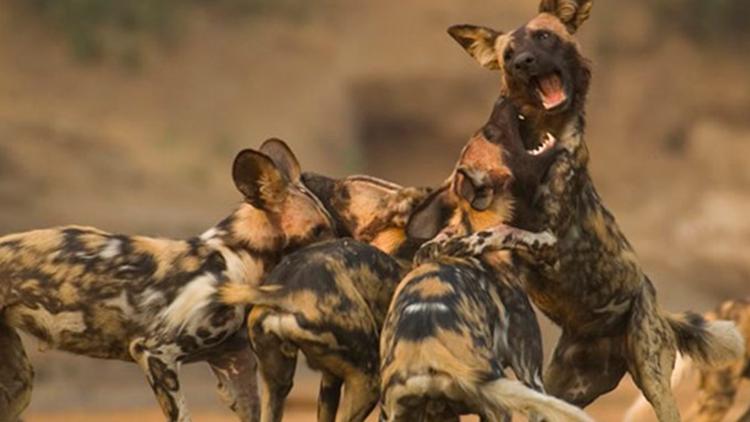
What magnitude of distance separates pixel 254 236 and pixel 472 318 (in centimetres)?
158

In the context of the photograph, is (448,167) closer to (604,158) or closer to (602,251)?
(604,158)

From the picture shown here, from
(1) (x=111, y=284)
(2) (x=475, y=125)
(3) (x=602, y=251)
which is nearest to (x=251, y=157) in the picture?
(1) (x=111, y=284)

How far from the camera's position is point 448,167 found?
2139 cm

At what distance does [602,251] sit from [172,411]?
1.92m

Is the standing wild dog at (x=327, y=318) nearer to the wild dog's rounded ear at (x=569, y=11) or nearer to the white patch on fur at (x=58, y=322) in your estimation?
the white patch on fur at (x=58, y=322)

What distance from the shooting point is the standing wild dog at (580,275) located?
27.9 feet

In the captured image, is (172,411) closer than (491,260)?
No

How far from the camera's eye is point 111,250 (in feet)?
27.2

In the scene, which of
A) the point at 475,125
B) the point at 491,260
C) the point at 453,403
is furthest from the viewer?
the point at 475,125

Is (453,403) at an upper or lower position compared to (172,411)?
upper

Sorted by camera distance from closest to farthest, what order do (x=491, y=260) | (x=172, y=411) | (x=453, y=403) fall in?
(x=453, y=403) < (x=491, y=260) < (x=172, y=411)

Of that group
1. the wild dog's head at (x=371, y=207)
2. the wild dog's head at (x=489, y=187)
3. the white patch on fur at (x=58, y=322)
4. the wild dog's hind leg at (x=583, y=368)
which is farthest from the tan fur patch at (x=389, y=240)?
the white patch on fur at (x=58, y=322)

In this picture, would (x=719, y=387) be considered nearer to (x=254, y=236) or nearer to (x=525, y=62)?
(x=525, y=62)

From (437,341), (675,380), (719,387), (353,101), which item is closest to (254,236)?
(437,341)
